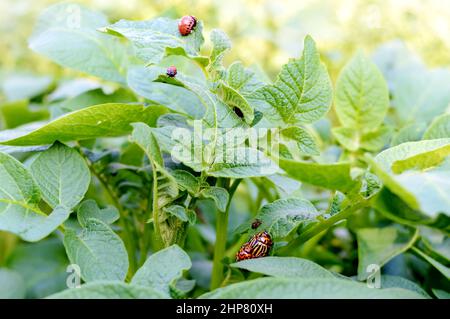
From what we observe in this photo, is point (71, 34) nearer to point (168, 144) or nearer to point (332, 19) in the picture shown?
point (168, 144)

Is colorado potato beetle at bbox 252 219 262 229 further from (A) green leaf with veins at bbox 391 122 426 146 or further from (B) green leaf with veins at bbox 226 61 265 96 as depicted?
(A) green leaf with veins at bbox 391 122 426 146

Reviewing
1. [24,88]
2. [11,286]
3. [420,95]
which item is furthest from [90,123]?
[24,88]

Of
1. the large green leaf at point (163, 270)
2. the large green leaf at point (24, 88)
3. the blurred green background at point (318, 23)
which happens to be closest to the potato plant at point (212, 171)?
the large green leaf at point (163, 270)

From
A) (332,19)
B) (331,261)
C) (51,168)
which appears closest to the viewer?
(51,168)

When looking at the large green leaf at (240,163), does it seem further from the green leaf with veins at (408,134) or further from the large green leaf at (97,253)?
the green leaf with veins at (408,134)
